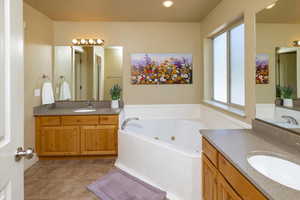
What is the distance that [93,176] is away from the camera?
2.81 meters

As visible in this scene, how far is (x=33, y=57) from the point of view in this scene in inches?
127

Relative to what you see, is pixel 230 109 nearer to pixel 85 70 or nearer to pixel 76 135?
pixel 76 135

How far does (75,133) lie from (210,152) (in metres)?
2.42

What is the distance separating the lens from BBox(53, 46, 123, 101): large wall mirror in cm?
390

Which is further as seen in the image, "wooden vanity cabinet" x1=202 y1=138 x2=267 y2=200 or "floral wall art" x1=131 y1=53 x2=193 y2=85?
"floral wall art" x1=131 y1=53 x2=193 y2=85

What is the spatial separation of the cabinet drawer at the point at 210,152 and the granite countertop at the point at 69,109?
1912 mm

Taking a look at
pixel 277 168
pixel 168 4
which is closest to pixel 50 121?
pixel 168 4

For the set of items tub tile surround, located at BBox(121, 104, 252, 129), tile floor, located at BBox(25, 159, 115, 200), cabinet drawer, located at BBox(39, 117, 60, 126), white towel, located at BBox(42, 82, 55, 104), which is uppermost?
white towel, located at BBox(42, 82, 55, 104)

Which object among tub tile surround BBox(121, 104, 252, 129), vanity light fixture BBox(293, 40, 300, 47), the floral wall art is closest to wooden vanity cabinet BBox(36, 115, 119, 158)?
tub tile surround BBox(121, 104, 252, 129)

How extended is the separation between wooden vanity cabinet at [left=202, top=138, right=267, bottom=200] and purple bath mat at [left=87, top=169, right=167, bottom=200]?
0.72 m

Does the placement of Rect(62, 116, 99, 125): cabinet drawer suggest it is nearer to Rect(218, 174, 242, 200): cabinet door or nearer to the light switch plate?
the light switch plate

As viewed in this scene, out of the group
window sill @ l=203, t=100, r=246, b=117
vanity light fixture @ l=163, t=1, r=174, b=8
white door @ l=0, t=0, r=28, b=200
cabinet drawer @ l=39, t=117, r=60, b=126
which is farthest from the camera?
cabinet drawer @ l=39, t=117, r=60, b=126

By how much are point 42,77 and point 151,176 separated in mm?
2477

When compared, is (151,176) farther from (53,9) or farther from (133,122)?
(53,9)
